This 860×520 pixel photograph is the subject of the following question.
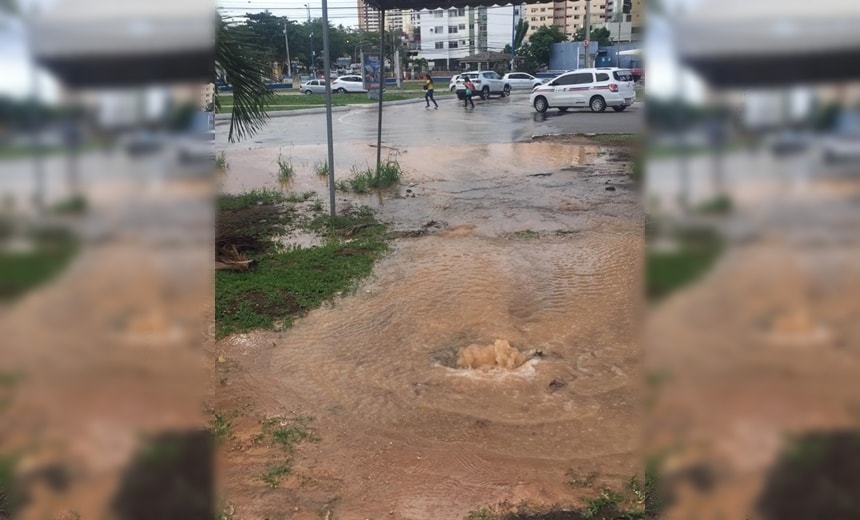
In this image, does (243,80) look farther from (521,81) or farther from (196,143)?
(521,81)

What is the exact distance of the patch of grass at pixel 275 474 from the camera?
283 centimetres

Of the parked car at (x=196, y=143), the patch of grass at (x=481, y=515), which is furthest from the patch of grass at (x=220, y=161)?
the patch of grass at (x=481, y=515)

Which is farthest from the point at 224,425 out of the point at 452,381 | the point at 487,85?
the point at 487,85

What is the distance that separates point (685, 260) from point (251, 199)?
8.88m

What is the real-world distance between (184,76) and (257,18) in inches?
191

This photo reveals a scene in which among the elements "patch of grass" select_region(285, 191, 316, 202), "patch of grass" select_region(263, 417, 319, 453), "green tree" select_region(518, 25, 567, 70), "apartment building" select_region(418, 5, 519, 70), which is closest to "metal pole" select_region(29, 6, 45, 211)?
"patch of grass" select_region(263, 417, 319, 453)

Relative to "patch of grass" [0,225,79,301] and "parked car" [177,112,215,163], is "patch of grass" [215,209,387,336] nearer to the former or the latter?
"patch of grass" [0,225,79,301]

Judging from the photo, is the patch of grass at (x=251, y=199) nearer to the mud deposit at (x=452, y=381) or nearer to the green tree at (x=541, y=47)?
the mud deposit at (x=452, y=381)

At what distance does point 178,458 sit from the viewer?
828mm

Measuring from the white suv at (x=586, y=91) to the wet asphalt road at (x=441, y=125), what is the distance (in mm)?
320

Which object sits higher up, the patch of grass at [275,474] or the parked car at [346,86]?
the parked car at [346,86]

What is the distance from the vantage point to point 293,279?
18.8 feet

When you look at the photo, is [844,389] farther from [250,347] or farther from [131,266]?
[250,347]

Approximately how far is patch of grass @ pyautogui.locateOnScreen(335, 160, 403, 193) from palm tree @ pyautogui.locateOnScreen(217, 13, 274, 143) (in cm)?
323
